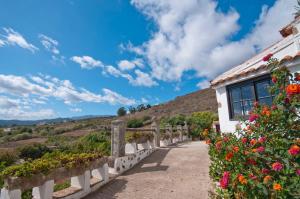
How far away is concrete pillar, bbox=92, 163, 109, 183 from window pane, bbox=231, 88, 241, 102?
202 inches

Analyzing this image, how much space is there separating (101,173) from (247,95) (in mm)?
5418

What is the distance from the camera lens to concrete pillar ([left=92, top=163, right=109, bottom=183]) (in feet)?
18.8

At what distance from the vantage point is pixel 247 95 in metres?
6.99

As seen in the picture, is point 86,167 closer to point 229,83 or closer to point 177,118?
point 229,83

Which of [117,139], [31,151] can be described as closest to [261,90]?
[117,139]

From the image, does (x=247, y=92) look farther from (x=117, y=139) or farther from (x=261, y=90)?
(x=117, y=139)

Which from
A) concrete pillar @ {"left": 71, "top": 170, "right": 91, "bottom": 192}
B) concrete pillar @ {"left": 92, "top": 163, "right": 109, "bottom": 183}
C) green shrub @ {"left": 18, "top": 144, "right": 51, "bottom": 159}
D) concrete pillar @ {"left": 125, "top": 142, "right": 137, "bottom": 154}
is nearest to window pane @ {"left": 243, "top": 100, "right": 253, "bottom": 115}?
concrete pillar @ {"left": 125, "top": 142, "right": 137, "bottom": 154}

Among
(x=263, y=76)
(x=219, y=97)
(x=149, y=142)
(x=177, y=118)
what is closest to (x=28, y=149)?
(x=149, y=142)

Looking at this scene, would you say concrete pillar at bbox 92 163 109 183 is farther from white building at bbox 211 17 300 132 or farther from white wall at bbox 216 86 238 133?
white wall at bbox 216 86 238 133

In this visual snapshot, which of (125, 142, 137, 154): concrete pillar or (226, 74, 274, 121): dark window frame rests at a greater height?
(226, 74, 274, 121): dark window frame

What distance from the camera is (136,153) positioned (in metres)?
7.87

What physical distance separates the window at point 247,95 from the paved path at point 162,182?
7.44 ft

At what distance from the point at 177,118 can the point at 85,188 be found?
17849mm

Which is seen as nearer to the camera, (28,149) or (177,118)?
(28,149)
